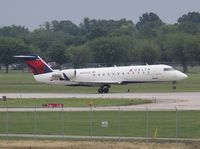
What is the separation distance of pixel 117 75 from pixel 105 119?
118 ft

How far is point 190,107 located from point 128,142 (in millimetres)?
22749

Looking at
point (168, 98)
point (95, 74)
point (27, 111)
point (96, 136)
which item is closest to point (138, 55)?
point (95, 74)

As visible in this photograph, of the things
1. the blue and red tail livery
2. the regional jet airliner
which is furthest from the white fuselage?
the blue and red tail livery

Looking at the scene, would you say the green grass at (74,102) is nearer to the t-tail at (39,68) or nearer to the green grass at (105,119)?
the green grass at (105,119)

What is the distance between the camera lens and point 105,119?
182 ft

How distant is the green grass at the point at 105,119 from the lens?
158 ft

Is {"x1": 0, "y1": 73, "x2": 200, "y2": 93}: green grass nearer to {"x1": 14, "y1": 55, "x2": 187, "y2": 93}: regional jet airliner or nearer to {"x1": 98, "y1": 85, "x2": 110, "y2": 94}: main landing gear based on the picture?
{"x1": 14, "y1": 55, "x2": 187, "y2": 93}: regional jet airliner

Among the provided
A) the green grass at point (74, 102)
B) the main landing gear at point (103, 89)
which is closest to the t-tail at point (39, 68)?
the main landing gear at point (103, 89)

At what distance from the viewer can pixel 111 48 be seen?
197m

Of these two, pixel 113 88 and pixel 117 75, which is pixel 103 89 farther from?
pixel 113 88

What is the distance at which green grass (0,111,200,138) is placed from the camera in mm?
48125

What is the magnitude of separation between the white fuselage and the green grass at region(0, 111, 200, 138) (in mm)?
29005

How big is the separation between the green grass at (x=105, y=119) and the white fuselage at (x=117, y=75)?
29.0 m

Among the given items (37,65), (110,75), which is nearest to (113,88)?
(110,75)
